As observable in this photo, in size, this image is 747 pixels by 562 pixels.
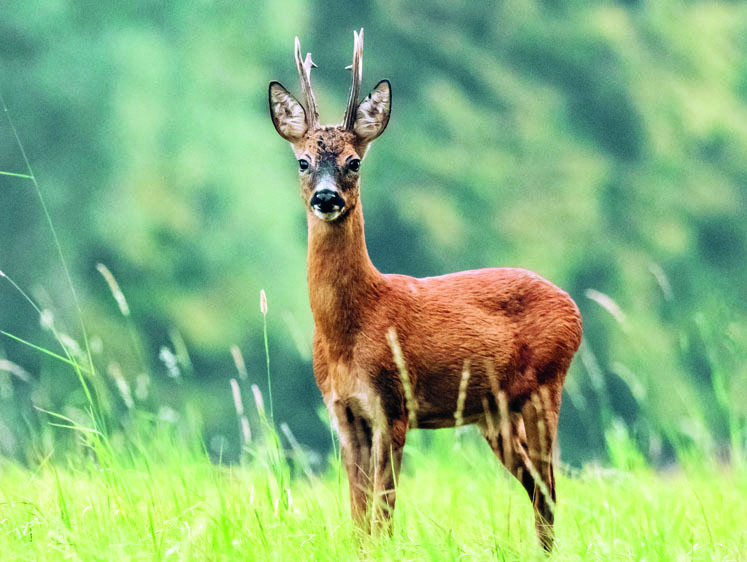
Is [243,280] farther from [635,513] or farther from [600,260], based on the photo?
[635,513]

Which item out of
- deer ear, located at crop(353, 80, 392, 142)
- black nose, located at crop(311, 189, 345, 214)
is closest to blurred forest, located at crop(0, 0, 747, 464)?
deer ear, located at crop(353, 80, 392, 142)

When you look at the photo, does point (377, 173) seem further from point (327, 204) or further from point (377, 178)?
point (327, 204)

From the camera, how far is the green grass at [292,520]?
135 inches

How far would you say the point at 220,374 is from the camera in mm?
11203

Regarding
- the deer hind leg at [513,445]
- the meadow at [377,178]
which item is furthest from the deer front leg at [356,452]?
the meadow at [377,178]

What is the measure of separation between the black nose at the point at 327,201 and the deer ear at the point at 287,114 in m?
0.38

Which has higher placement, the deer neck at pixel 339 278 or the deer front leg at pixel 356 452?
the deer neck at pixel 339 278

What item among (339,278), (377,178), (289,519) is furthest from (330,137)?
(377,178)

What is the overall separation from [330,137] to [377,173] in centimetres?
797

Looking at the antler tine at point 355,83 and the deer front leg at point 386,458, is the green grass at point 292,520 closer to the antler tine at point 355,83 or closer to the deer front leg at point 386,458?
the deer front leg at point 386,458

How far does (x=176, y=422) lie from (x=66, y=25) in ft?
25.9

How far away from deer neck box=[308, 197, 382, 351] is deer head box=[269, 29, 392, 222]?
0.07 meters

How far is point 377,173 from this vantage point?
11.8 m

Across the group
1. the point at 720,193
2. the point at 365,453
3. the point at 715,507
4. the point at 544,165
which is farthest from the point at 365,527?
the point at 720,193
